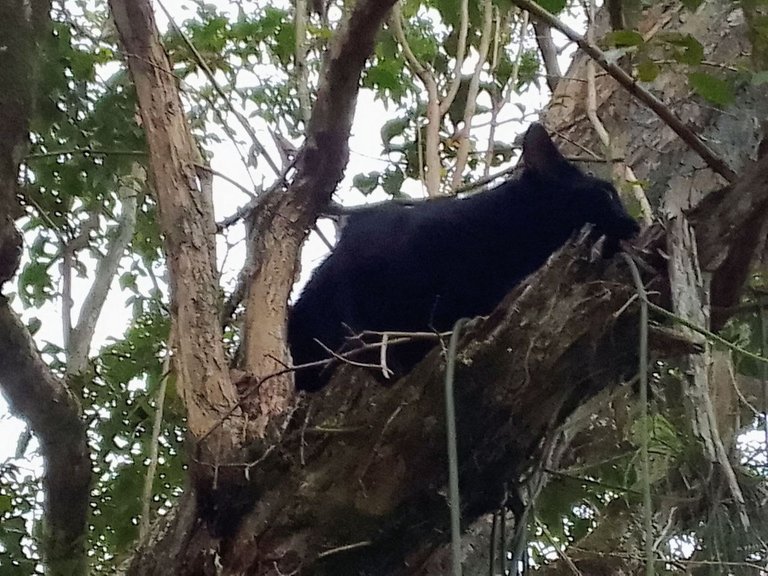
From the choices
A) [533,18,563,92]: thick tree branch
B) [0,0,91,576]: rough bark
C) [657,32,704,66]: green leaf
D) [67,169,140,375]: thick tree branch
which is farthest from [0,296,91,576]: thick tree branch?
[533,18,563,92]: thick tree branch

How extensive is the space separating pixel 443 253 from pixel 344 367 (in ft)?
0.95

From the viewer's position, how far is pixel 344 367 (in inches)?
44.1

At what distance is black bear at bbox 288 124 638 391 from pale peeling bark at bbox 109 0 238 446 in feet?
0.61

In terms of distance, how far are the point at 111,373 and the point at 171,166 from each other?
47cm

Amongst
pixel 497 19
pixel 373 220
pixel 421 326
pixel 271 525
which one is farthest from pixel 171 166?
pixel 497 19

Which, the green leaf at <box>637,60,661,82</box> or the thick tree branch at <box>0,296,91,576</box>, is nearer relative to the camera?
the green leaf at <box>637,60,661,82</box>

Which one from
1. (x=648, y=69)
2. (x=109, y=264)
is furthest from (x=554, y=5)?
(x=109, y=264)

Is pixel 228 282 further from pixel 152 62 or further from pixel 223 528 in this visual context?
pixel 223 528

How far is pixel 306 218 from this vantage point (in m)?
1.33

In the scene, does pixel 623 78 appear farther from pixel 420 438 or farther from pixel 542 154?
pixel 420 438

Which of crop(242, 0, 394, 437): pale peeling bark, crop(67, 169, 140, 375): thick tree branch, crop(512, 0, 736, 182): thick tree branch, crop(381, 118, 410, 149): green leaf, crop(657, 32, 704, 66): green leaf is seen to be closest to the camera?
crop(657, 32, 704, 66): green leaf

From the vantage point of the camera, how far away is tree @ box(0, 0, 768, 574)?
0.98 m

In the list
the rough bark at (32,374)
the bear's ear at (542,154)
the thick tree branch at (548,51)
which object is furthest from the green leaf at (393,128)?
the rough bark at (32,374)

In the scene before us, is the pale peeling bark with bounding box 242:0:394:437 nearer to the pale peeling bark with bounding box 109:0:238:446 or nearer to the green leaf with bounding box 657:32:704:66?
the pale peeling bark with bounding box 109:0:238:446
